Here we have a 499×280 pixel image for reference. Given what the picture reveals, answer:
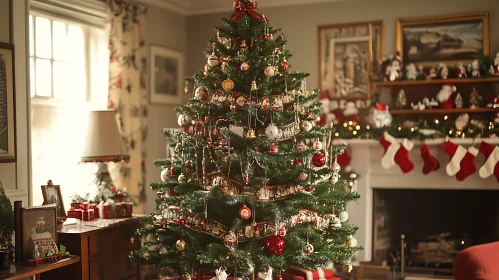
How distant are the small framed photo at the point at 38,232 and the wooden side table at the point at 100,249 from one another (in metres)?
0.32

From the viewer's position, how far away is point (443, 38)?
5.08m

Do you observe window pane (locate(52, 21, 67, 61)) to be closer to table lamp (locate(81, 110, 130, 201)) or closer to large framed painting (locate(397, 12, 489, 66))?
table lamp (locate(81, 110, 130, 201))

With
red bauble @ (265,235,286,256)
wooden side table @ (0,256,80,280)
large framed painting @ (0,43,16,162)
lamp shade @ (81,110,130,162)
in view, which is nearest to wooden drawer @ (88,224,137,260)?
wooden side table @ (0,256,80,280)

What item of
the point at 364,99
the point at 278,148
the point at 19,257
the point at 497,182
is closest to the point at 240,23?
the point at 278,148

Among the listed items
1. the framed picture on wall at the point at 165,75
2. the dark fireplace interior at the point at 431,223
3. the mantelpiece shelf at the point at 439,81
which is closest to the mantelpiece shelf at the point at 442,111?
the mantelpiece shelf at the point at 439,81

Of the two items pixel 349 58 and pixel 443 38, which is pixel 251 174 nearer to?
pixel 349 58

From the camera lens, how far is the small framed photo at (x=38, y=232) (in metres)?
3.15

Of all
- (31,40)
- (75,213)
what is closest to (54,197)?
(75,213)

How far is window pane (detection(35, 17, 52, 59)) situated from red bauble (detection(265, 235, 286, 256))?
7.13ft

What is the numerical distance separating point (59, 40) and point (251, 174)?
1989 mm

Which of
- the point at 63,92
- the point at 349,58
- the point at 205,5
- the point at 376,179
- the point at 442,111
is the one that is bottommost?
the point at 376,179

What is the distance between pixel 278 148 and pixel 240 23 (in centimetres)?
78

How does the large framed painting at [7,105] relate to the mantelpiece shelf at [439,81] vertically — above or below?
below

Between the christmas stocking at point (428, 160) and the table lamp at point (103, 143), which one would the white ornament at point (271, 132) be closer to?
the table lamp at point (103, 143)
